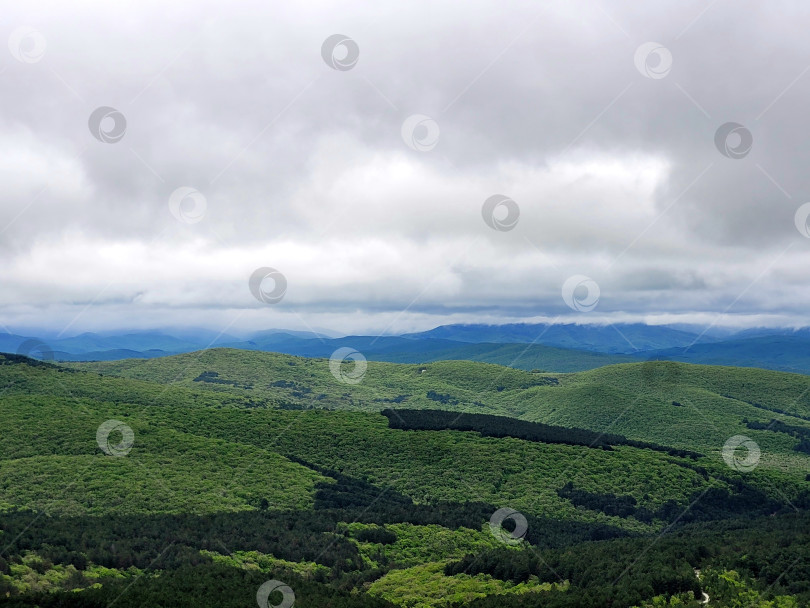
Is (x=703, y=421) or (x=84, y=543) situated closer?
(x=84, y=543)

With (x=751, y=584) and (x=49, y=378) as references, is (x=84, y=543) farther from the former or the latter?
(x=49, y=378)

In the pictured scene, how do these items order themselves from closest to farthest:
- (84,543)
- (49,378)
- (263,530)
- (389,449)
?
1. (84,543)
2. (263,530)
3. (389,449)
4. (49,378)

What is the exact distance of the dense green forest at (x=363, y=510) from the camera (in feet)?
122

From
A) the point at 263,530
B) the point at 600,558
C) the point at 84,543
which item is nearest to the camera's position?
the point at 600,558

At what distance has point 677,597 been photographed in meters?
31.8

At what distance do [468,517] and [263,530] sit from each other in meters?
27.9

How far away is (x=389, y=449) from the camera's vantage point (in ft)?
354

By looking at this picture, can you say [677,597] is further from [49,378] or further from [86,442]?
[49,378]

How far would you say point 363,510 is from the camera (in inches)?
3027

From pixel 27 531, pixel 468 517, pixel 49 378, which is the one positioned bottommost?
pixel 468 517

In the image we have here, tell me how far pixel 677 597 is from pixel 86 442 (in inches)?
3325

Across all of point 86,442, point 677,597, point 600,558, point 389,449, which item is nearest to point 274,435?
point 389,449

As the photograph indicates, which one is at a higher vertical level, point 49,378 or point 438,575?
point 49,378

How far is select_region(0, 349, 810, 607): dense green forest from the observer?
122 ft
